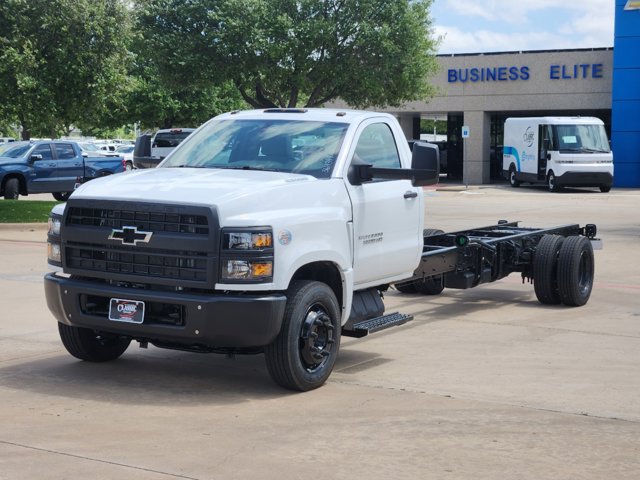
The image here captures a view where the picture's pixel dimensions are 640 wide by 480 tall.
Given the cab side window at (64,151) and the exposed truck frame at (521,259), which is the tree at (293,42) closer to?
the cab side window at (64,151)

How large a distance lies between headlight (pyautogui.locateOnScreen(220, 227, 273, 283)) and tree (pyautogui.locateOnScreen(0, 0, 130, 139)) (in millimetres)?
15522

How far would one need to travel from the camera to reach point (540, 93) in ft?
153

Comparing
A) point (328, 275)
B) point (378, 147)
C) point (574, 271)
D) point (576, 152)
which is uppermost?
point (378, 147)

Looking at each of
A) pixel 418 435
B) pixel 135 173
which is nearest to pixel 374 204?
pixel 135 173

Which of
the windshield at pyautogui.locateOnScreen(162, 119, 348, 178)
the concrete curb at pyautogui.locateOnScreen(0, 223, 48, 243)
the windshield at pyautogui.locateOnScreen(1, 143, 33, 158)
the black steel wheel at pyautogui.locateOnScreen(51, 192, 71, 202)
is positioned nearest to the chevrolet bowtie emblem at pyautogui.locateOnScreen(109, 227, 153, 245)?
Result: the windshield at pyautogui.locateOnScreen(162, 119, 348, 178)

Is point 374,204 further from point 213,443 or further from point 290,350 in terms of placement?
point 213,443

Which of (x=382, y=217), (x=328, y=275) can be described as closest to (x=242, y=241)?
(x=328, y=275)

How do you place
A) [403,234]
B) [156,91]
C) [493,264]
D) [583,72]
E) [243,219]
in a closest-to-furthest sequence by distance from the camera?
[243,219] → [403,234] → [493,264] → [583,72] → [156,91]

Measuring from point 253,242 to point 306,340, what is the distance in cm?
86

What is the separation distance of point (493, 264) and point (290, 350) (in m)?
4.59

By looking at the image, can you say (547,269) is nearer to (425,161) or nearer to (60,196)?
(425,161)

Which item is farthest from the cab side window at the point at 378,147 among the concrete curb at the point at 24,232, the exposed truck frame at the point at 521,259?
the concrete curb at the point at 24,232

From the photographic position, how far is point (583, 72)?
150 ft

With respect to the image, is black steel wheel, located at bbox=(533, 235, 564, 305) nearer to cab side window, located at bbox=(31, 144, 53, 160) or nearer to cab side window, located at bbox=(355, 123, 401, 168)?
cab side window, located at bbox=(355, 123, 401, 168)
